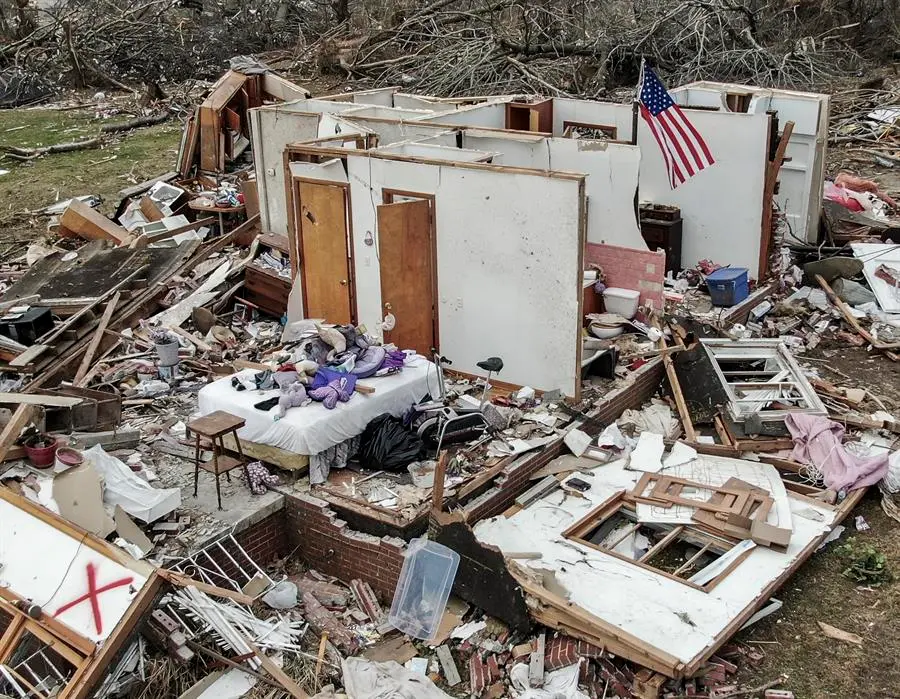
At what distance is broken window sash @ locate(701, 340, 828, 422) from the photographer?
34.5ft

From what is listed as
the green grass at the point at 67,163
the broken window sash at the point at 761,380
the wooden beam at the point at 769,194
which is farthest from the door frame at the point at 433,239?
the green grass at the point at 67,163

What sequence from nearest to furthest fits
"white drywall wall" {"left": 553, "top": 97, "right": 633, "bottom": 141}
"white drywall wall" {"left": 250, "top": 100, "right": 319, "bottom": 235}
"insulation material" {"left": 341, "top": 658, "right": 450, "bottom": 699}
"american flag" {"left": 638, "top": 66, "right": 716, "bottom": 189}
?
1. "insulation material" {"left": 341, "top": 658, "right": 450, "bottom": 699}
2. "american flag" {"left": 638, "top": 66, "right": 716, "bottom": 189}
3. "white drywall wall" {"left": 553, "top": 97, "right": 633, "bottom": 141}
4. "white drywall wall" {"left": 250, "top": 100, "right": 319, "bottom": 235}

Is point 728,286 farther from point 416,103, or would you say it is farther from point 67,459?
point 67,459

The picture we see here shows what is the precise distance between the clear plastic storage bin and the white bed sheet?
146cm

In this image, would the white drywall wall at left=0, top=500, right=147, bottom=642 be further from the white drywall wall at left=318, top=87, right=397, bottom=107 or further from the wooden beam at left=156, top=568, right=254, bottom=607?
the white drywall wall at left=318, top=87, right=397, bottom=107

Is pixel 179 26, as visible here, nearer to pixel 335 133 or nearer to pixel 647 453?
pixel 335 133

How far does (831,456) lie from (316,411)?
5.28m

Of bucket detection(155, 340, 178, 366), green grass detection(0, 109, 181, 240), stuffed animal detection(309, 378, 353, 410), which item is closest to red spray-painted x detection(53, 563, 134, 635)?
stuffed animal detection(309, 378, 353, 410)

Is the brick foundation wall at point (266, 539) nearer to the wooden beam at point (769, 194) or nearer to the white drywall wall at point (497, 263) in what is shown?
the white drywall wall at point (497, 263)

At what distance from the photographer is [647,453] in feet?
32.7

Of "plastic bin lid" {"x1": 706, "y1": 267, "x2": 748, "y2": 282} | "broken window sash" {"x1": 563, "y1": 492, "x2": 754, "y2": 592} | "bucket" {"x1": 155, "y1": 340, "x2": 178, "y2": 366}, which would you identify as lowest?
"broken window sash" {"x1": 563, "y1": 492, "x2": 754, "y2": 592}

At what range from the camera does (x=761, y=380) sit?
38.1 feet

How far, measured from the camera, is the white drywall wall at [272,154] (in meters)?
14.8

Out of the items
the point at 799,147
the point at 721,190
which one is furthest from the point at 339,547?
the point at 799,147
